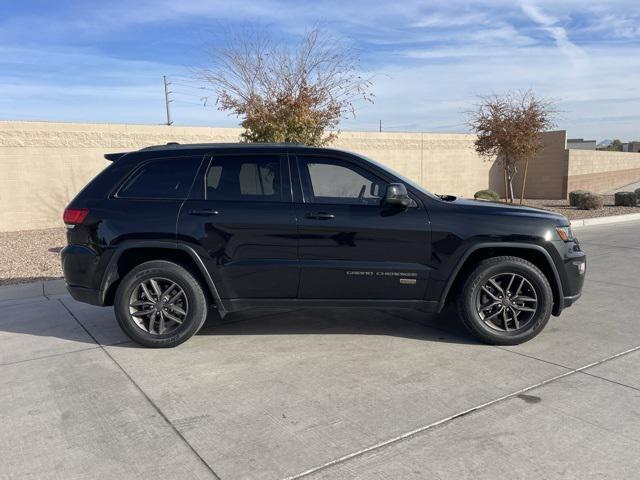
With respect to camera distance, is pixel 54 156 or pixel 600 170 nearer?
pixel 54 156

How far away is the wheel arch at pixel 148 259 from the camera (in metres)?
4.73

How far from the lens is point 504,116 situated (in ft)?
52.7

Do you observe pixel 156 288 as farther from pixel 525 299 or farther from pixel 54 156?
pixel 54 156

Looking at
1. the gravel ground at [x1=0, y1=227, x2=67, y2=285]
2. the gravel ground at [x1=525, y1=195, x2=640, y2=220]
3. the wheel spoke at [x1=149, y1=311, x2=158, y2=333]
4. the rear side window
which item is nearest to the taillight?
the rear side window

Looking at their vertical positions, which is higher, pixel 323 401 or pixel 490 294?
pixel 490 294

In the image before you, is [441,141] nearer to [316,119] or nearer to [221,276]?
[316,119]

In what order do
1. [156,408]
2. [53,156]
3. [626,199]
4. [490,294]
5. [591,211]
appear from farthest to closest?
[626,199] < [591,211] < [53,156] < [490,294] < [156,408]

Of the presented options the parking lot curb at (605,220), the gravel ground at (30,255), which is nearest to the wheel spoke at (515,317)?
the gravel ground at (30,255)

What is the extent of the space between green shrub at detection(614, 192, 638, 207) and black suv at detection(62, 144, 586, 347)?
16753mm

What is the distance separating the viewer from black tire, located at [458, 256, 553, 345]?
4.75 meters

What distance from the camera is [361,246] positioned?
185 inches

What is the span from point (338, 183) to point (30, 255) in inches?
276

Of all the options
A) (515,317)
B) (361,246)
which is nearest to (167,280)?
(361,246)

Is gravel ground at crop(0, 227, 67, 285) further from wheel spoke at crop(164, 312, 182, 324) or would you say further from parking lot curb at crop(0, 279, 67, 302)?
wheel spoke at crop(164, 312, 182, 324)
